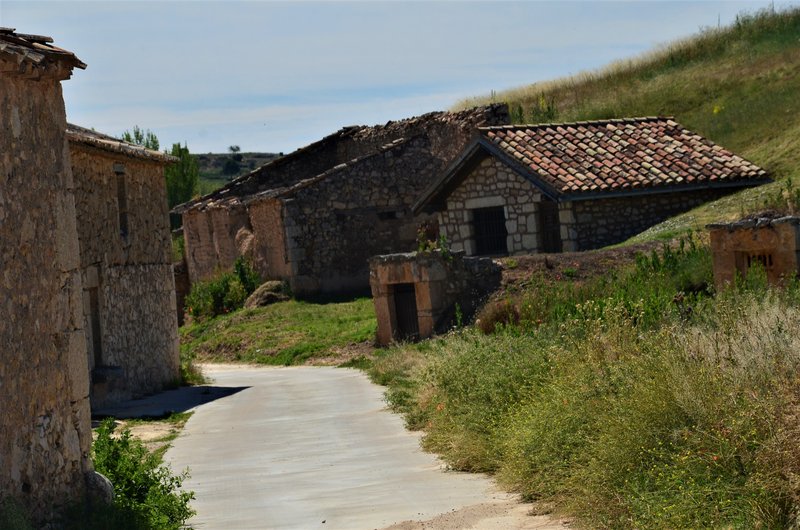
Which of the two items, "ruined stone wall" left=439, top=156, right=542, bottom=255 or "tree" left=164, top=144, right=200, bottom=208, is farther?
"tree" left=164, top=144, right=200, bottom=208

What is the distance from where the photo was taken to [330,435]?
15.2m

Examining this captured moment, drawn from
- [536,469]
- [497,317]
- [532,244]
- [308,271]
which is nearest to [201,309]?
[308,271]

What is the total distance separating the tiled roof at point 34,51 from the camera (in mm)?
9055

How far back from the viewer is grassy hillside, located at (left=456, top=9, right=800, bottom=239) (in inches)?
1304

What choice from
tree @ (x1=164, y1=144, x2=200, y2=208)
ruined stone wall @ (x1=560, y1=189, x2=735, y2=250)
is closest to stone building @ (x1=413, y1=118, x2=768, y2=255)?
ruined stone wall @ (x1=560, y1=189, x2=735, y2=250)

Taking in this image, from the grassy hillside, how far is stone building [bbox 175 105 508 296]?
553 cm

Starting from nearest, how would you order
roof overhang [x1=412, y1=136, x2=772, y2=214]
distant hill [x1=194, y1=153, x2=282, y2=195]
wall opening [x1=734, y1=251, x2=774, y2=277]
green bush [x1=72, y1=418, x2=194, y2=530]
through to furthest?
green bush [x1=72, y1=418, x2=194, y2=530] → wall opening [x1=734, y1=251, x2=774, y2=277] → roof overhang [x1=412, y1=136, x2=772, y2=214] → distant hill [x1=194, y1=153, x2=282, y2=195]

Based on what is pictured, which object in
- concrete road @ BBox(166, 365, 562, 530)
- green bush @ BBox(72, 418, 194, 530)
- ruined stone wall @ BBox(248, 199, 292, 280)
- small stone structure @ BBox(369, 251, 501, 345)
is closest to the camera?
green bush @ BBox(72, 418, 194, 530)

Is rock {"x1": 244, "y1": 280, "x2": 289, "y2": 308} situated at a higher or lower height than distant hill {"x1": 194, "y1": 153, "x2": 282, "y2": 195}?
lower

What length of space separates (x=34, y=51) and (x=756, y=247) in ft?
38.3

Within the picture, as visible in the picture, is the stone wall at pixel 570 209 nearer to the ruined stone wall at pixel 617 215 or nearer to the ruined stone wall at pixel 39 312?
the ruined stone wall at pixel 617 215

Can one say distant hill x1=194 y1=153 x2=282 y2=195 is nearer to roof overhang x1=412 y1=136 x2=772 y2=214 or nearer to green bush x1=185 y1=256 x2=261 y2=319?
green bush x1=185 y1=256 x2=261 y2=319

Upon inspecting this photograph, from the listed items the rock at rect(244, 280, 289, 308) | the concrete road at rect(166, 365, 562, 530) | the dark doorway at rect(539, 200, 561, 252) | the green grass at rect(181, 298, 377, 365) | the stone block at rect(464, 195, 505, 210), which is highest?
the stone block at rect(464, 195, 505, 210)

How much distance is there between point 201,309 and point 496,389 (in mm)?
23456
